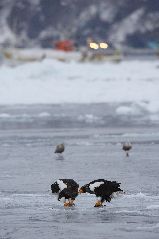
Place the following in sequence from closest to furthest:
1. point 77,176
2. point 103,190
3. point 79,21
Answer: point 103,190
point 77,176
point 79,21

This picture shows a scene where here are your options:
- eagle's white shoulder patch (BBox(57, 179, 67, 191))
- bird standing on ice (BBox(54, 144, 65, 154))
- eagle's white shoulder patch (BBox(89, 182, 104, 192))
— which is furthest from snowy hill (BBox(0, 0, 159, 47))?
Answer: eagle's white shoulder patch (BBox(89, 182, 104, 192))

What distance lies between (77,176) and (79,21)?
106760 millimetres

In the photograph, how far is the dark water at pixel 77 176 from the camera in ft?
37.8

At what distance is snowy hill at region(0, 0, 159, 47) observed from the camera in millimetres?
120000

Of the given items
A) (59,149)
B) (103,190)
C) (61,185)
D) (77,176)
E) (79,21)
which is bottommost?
(103,190)

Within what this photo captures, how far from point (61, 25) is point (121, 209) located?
109989 millimetres

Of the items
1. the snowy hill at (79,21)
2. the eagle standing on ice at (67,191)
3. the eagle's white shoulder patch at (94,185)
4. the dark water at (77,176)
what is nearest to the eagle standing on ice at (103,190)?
the eagle's white shoulder patch at (94,185)

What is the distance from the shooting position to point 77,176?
16.4 meters

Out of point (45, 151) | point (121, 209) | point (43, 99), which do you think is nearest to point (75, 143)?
point (45, 151)

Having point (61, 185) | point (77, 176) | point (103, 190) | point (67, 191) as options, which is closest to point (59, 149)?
point (77, 176)

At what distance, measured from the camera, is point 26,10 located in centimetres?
12494

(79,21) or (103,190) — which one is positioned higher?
(79,21)

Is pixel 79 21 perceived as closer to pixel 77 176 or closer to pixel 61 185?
pixel 77 176

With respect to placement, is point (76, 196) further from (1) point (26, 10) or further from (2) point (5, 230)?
(1) point (26, 10)
